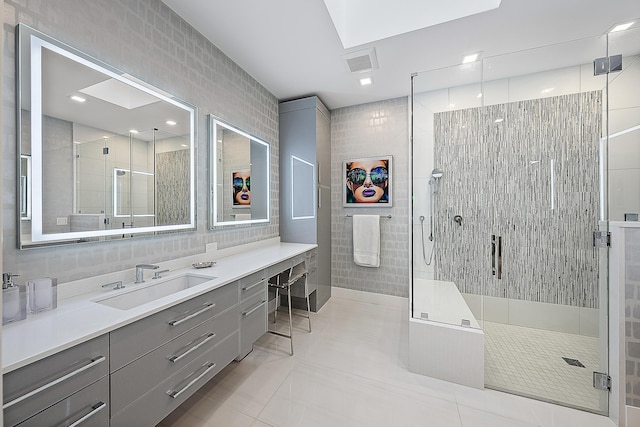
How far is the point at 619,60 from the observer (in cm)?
175

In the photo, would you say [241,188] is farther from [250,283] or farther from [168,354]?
[168,354]

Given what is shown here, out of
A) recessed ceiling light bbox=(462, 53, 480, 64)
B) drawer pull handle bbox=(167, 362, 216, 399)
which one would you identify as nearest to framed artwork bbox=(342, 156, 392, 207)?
recessed ceiling light bbox=(462, 53, 480, 64)

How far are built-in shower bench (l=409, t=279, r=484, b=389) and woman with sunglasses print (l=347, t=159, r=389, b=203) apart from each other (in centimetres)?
156

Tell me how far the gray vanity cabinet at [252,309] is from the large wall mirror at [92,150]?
692 mm

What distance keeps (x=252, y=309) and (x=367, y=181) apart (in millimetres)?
2263

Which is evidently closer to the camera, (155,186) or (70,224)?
(70,224)

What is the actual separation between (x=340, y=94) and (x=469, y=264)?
2.41m

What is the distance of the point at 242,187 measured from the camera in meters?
2.65

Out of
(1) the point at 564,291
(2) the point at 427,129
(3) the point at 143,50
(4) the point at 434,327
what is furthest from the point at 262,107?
(1) the point at 564,291

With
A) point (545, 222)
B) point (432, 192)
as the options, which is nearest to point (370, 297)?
point (432, 192)

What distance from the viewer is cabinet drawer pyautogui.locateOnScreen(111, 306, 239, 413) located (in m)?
1.10

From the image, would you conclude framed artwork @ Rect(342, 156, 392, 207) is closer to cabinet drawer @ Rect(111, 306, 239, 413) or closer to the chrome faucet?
cabinet drawer @ Rect(111, 306, 239, 413)

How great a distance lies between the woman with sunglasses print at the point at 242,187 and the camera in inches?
101

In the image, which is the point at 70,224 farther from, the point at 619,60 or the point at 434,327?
the point at 619,60
